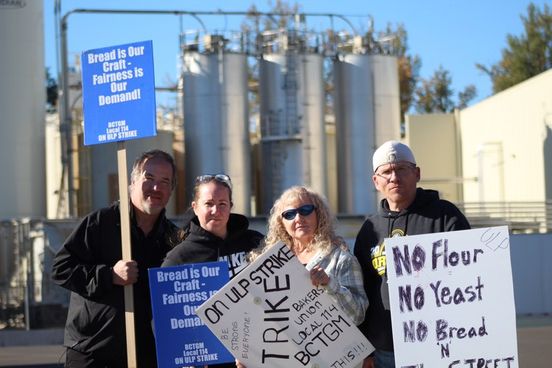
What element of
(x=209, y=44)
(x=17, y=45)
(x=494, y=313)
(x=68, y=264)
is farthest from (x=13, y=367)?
(x=209, y=44)

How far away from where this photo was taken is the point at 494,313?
568 cm

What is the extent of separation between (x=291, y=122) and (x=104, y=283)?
2455 centimetres

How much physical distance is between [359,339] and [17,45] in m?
23.3

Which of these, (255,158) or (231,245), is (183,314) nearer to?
(231,245)

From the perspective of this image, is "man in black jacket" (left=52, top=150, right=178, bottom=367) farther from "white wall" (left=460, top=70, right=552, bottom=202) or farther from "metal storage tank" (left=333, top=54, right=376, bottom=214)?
"white wall" (left=460, top=70, right=552, bottom=202)

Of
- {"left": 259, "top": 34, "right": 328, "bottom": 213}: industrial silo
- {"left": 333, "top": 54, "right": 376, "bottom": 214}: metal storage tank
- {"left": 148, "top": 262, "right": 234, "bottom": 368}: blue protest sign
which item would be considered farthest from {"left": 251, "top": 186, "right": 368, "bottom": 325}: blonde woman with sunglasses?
{"left": 333, "top": 54, "right": 376, "bottom": 214}: metal storage tank

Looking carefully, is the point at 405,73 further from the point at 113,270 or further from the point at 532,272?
the point at 113,270

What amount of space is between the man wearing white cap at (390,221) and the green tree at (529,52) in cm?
5230

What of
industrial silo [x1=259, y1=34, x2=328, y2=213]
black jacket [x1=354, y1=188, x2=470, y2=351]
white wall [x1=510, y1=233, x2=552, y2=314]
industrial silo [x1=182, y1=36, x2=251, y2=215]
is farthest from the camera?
industrial silo [x1=259, y1=34, x2=328, y2=213]

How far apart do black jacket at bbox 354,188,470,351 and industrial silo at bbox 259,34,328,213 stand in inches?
939

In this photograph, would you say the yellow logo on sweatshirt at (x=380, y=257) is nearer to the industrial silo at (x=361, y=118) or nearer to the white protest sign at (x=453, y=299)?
the white protest sign at (x=453, y=299)

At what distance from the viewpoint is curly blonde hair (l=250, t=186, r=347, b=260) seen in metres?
6.11

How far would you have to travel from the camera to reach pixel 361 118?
31375 mm

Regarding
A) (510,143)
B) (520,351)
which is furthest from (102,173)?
(520,351)
